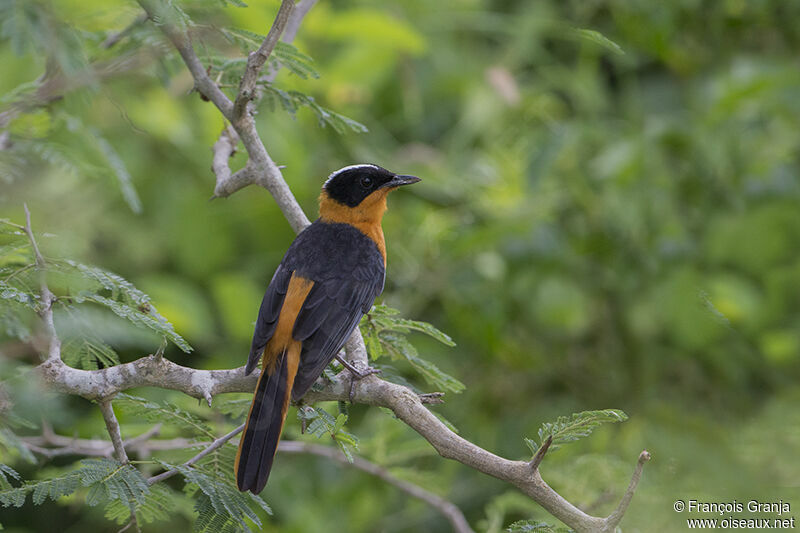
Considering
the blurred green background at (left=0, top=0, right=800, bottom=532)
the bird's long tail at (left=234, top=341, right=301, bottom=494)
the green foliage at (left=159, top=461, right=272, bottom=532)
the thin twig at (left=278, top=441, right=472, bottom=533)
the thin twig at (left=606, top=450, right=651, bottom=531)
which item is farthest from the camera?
the blurred green background at (left=0, top=0, right=800, bottom=532)

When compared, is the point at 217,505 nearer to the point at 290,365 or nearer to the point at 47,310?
the point at 290,365

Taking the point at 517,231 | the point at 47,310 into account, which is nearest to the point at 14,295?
the point at 47,310

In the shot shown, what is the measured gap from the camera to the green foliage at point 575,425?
199cm

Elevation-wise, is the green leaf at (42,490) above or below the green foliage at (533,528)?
below

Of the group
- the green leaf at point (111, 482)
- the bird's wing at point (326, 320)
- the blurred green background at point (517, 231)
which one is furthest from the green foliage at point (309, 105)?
the blurred green background at point (517, 231)

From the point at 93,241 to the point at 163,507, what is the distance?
2.97 m

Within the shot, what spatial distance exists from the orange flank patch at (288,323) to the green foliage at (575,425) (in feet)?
2.63

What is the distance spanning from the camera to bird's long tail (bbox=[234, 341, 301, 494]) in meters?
2.23

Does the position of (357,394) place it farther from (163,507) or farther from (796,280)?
(796,280)

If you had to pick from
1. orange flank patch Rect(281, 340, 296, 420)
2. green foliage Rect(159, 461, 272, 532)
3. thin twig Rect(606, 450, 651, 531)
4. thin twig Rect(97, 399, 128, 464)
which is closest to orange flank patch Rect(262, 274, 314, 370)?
orange flank patch Rect(281, 340, 296, 420)

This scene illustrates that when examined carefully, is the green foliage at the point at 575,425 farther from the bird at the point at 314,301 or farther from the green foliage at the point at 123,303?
the green foliage at the point at 123,303

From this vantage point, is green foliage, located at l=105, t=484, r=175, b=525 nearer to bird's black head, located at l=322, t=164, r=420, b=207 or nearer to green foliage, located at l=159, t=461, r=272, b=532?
green foliage, located at l=159, t=461, r=272, b=532

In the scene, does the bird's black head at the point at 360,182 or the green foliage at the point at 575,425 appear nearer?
the green foliage at the point at 575,425

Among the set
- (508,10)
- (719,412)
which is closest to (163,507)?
(719,412)
